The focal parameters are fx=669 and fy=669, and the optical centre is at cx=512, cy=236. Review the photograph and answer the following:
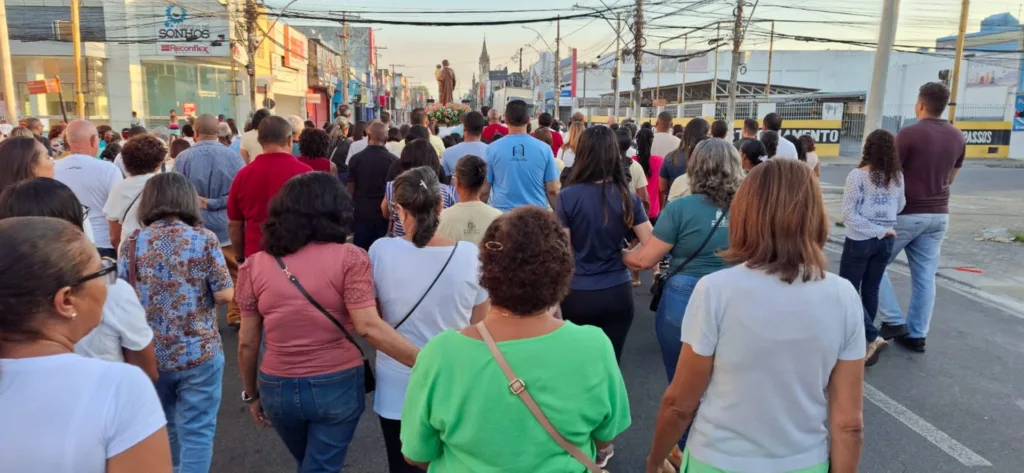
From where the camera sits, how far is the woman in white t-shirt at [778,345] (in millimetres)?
2068

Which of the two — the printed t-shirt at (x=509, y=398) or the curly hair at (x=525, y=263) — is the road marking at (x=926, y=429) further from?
the curly hair at (x=525, y=263)

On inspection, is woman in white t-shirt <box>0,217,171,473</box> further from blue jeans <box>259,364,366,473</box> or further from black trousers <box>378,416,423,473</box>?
black trousers <box>378,416,423,473</box>

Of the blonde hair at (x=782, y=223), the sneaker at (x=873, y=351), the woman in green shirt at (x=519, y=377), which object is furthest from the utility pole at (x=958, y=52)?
the woman in green shirt at (x=519, y=377)

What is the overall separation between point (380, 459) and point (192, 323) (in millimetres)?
1450

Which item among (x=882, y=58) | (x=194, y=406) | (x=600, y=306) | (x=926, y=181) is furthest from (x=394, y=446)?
(x=882, y=58)

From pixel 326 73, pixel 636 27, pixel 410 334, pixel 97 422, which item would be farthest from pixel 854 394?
pixel 326 73

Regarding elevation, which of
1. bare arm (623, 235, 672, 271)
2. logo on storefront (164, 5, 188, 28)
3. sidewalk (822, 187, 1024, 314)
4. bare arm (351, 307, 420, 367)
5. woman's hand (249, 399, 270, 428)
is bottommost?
sidewalk (822, 187, 1024, 314)

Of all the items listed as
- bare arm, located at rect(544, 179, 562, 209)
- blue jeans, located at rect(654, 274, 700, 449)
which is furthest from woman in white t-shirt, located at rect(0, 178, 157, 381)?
bare arm, located at rect(544, 179, 562, 209)

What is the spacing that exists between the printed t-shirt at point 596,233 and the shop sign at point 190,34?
28.9 meters

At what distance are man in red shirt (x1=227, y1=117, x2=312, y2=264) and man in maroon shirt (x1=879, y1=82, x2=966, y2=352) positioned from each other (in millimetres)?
4885

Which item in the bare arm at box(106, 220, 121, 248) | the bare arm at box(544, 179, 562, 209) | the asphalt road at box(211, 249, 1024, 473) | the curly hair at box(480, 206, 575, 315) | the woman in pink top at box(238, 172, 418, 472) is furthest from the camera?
the bare arm at box(544, 179, 562, 209)

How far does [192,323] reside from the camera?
3.04 m

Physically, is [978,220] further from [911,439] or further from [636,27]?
[636,27]

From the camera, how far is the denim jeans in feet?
17.0
